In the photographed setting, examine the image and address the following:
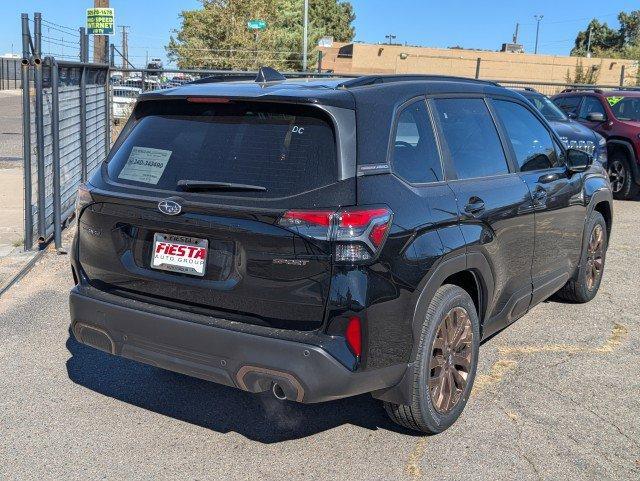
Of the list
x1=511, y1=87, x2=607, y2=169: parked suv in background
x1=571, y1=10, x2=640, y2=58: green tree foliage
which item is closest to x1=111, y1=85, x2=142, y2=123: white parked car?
x1=511, y1=87, x2=607, y2=169: parked suv in background

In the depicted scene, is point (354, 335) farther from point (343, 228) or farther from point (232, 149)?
point (232, 149)

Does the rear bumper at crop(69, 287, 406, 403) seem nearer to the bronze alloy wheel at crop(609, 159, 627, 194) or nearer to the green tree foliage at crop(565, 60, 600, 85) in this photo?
the bronze alloy wheel at crop(609, 159, 627, 194)

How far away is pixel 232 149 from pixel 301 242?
0.64 m

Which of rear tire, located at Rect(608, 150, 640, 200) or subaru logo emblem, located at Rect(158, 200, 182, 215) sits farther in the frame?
rear tire, located at Rect(608, 150, 640, 200)

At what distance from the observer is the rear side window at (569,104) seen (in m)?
14.7

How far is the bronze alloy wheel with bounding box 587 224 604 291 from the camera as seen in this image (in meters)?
6.44

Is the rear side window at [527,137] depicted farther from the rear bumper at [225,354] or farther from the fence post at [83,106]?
the fence post at [83,106]

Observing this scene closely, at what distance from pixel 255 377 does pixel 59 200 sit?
206 inches

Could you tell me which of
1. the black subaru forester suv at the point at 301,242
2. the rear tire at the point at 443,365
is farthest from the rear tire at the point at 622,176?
the rear tire at the point at 443,365

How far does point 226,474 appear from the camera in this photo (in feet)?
12.0

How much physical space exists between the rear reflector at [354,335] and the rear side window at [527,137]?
2.16 meters

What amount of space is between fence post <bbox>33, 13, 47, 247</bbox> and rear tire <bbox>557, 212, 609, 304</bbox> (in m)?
5.06

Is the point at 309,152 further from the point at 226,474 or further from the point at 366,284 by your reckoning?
the point at 226,474

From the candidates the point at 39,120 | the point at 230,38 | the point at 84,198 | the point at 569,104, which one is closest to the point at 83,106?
the point at 39,120
